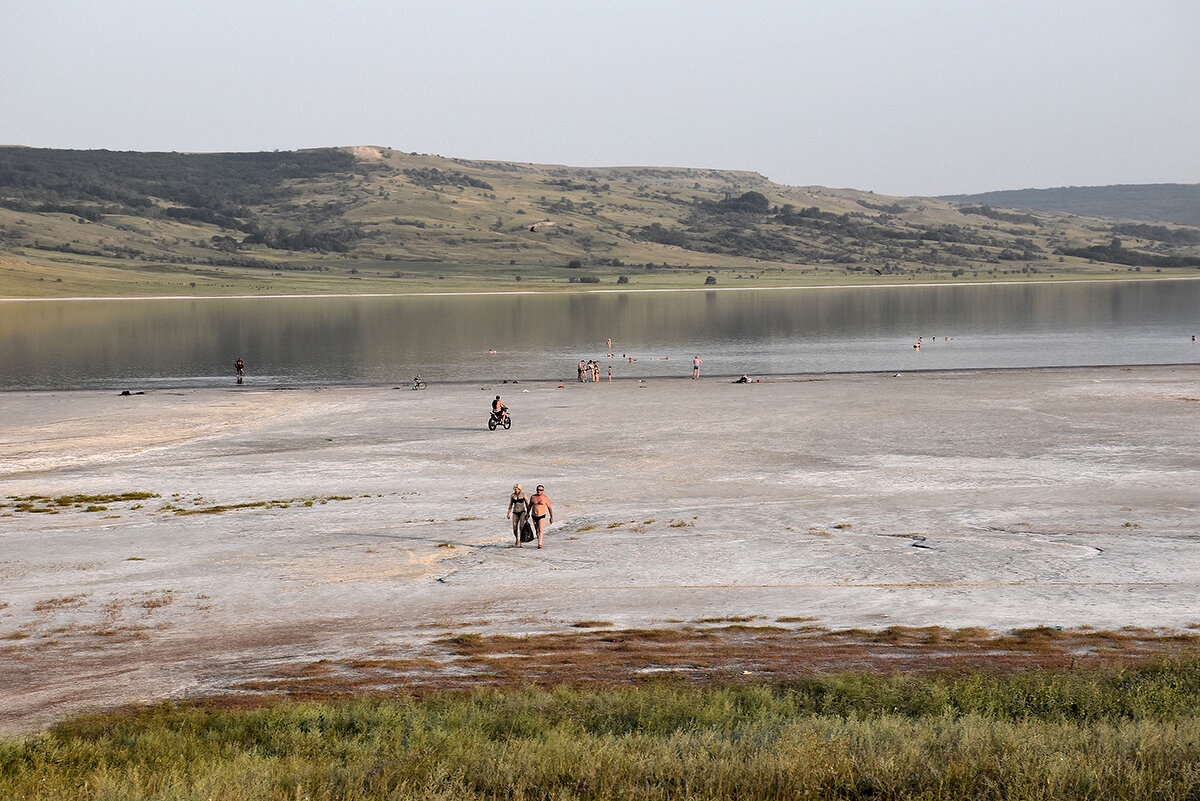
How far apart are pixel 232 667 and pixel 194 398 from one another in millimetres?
53670

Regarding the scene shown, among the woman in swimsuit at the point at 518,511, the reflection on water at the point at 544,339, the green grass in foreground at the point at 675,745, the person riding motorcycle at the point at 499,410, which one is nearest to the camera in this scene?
the green grass in foreground at the point at 675,745

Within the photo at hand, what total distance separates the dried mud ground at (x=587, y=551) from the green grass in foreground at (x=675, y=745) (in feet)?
6.38

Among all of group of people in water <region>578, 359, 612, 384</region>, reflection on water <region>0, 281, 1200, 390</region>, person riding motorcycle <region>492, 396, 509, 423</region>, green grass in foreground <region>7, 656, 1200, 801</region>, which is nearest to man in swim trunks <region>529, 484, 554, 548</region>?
green grass in foreground <region>7, 656, 1200, 801</region>

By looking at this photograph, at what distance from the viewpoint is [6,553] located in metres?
26.9

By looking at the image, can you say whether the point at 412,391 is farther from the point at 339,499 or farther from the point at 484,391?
the point at 339,499

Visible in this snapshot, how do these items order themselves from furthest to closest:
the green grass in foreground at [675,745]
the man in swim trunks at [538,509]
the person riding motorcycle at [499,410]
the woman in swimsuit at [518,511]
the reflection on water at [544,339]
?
the reflection on water at [544,339] → the person riding motorcycle at [499,410] → the woman in swimsuit at [518,511] → the man in swim trunks at [538,509] → the green grass in foreground at [675,745]

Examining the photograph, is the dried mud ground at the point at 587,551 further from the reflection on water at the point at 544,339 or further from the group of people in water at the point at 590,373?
the reflection on water at the point at 544,339

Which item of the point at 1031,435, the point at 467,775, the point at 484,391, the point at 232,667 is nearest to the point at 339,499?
the point at 232,667

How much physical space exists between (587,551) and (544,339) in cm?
9824

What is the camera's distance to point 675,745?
11.7 m

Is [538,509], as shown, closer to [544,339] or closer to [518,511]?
[518,511]

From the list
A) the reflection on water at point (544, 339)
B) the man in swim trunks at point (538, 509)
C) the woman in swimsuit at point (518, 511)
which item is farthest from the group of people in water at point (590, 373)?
the man in swim trunks at point (538, 509)

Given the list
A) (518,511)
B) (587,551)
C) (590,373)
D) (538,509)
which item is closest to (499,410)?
(518,511)

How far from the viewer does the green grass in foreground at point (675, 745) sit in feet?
33.6
